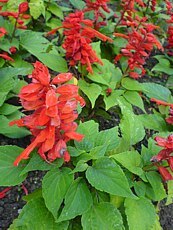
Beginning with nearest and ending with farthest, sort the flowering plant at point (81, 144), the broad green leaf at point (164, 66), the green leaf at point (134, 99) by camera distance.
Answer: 1. the flowering plant at point (81, 144)
2. the green leaf at point (134, 99)
3. the broad green leaf at point (164, 66)

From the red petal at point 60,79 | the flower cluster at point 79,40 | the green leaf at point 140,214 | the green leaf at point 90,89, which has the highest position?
the red petal at point 60,79

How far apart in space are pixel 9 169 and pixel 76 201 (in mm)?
429

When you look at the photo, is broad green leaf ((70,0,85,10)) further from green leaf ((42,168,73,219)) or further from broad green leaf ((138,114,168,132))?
green leaf ((42,168,73,219))

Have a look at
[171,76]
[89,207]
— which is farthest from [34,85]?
[171,76]

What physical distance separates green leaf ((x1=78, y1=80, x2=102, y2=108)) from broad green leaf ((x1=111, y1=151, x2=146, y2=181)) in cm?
76

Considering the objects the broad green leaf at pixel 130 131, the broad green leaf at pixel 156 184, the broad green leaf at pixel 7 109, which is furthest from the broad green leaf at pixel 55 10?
the broad green leaf at pixel 156 184

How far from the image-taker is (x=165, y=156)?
2.40m

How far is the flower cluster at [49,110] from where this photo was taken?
1.94m

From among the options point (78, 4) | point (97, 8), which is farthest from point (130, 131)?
point (78, 4)

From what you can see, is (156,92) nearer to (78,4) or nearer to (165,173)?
(165,173)

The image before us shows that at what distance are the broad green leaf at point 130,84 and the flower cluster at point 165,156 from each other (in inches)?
42.3

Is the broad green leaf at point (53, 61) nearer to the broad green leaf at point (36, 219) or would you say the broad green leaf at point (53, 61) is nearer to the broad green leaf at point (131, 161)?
the broad green leaf at point (131, 161)

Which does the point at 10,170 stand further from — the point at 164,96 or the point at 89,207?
the point at 164,96

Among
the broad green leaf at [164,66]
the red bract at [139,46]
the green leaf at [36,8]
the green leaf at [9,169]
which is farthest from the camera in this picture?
the broad green leaf at [164,66]
